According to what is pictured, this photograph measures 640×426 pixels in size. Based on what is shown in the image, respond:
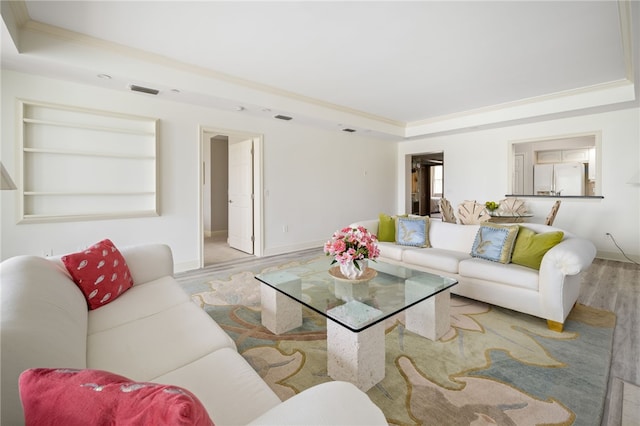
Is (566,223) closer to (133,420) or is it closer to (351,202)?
(351,202)

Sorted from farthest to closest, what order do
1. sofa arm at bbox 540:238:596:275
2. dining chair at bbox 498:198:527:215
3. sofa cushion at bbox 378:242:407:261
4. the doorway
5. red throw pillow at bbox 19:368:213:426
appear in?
the doorway
dining chair at bbox 498:198:527:215
sofa cushion at bbox 378:242:407:261
sofa arm at bbox 540:238:596:275
red throw pillow at bbox 19:368:213:426

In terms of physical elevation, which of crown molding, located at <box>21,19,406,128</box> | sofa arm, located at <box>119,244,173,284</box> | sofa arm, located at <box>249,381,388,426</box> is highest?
crown molding, located at <box>21,19,406,128</box>

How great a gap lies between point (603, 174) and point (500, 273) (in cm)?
379

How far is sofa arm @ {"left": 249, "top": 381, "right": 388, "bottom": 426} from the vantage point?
72 centimetres

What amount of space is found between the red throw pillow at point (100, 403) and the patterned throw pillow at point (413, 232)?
3415mm

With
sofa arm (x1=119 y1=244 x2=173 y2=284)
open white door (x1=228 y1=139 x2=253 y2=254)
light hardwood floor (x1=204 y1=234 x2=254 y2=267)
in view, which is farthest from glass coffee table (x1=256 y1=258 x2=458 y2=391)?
open white door (x1=228 y1=139 x2=253 y2=254)

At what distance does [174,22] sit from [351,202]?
457 centimetres

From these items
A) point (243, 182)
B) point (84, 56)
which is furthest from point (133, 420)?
point (243, 182)

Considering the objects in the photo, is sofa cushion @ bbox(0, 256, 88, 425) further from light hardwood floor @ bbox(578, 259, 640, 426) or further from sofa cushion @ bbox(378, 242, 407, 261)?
sofa cushion @ bbox(378, 242, 407, 261)

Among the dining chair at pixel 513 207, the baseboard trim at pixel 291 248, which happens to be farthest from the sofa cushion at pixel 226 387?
the dining chair at pixel 513 207

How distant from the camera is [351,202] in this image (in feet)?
21.2

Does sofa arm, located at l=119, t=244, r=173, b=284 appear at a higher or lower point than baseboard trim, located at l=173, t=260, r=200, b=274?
higher

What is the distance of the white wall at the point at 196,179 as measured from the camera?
3.13 m

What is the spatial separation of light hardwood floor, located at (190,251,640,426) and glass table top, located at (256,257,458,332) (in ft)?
3.42
